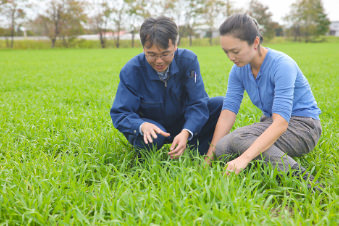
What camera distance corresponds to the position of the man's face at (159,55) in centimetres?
235

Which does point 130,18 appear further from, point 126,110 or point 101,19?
point 126,110

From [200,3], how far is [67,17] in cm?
2693

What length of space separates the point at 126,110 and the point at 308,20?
62543mm

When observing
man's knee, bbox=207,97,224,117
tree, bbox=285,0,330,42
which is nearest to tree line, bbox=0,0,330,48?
tree, bbox=285,0,330,42

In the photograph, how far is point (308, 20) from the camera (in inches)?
2216

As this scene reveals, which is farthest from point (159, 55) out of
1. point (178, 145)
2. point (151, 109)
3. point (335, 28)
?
point (335, 28)

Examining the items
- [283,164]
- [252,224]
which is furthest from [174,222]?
[283,164]

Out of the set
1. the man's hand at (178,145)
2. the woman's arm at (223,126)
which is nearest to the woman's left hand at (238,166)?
the man's hand at (178,145)

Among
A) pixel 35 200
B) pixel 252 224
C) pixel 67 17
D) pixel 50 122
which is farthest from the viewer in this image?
pixel 67 17

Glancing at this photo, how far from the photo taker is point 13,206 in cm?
191

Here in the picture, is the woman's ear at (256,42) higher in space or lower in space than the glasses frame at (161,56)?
higher

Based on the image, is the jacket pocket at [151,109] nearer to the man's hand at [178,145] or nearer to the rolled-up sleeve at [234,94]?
the man's hand at [178,145]

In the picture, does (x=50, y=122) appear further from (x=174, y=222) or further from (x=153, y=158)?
(x=174, y=222)

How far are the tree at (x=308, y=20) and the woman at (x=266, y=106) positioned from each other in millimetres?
54816
